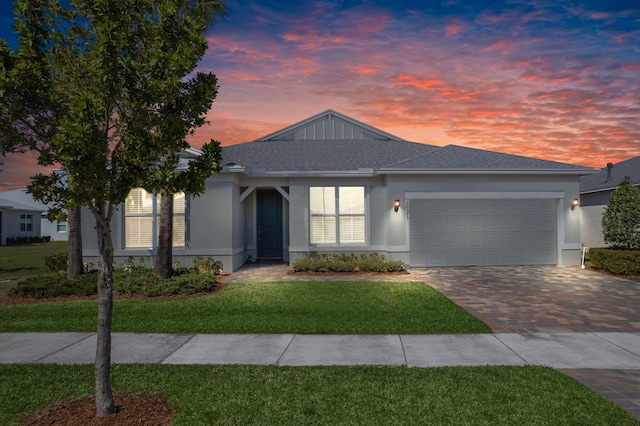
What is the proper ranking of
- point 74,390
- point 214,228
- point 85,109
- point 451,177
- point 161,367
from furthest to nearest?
point 451,177 < point 214,228 < point 161,367 < point 74,390 < point 85,109

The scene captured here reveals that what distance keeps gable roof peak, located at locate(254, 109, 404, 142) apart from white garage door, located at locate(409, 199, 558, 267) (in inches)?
310

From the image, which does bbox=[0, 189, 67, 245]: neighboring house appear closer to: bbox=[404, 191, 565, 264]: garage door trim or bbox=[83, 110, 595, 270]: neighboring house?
bbox=[83, 110, 595, 270]: neighboring house

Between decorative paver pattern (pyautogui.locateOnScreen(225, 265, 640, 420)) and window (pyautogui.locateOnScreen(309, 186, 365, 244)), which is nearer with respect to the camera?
decorative paver pattern (pyautogui.locateOnScreen(225, 265, 640, 420))

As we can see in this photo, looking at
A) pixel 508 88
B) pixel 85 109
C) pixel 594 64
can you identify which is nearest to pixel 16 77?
pixel 85 109

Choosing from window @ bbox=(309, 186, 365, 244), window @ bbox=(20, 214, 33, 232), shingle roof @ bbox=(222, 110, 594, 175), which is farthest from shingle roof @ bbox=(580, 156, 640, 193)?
window @ bbox=(20, 214, 33, 232)

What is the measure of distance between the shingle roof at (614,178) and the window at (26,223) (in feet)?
157

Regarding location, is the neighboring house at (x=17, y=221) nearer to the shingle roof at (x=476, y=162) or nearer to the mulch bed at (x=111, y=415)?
the shingle roof at (x=476, y=162)

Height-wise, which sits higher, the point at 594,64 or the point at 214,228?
the point at 594,64

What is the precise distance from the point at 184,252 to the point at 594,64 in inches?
624

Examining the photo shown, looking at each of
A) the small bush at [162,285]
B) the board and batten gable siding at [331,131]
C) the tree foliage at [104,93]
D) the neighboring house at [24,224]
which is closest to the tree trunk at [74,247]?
the small bush at [162,285]

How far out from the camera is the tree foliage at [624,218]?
14.2 metres

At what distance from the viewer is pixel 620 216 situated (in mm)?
14477

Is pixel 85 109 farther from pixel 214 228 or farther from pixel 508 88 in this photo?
pixel 508 88

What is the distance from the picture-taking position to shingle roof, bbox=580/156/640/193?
20.4 metres
